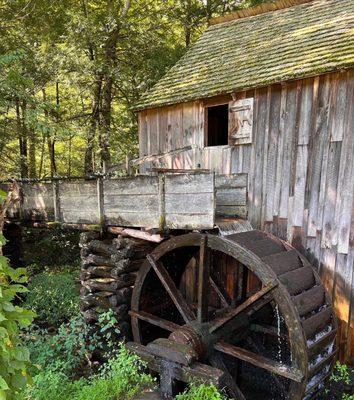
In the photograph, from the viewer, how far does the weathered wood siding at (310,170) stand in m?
4.91

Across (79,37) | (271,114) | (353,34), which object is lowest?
(271,114)

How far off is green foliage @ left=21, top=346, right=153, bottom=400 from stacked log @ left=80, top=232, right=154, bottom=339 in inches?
38.3

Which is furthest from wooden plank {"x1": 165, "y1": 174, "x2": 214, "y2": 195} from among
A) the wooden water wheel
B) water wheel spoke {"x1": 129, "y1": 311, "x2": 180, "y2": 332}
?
water wheel spoke {"x1": 129, "y1": 311, "x2": 180, "y2": 332}

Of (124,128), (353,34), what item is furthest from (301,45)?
(124,128)

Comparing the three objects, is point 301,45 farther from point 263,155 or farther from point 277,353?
point 277,353

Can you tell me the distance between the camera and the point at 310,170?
5.23m

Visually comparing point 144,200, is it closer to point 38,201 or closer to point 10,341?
point 38,201

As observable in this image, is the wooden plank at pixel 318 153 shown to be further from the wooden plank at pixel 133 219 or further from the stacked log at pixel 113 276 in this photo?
the stacked log at pixel 113 276

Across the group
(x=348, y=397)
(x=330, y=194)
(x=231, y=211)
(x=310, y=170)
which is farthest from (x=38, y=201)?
(x=348, y=397)

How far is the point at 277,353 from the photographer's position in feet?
19.6

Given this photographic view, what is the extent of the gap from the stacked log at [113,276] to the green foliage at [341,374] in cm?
335

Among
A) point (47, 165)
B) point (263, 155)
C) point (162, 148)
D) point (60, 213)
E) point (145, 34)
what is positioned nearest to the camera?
point (263, 155)

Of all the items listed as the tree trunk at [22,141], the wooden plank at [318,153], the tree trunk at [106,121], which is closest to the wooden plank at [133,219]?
the wooden plank at [318,153]

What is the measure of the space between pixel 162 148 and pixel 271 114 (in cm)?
249
